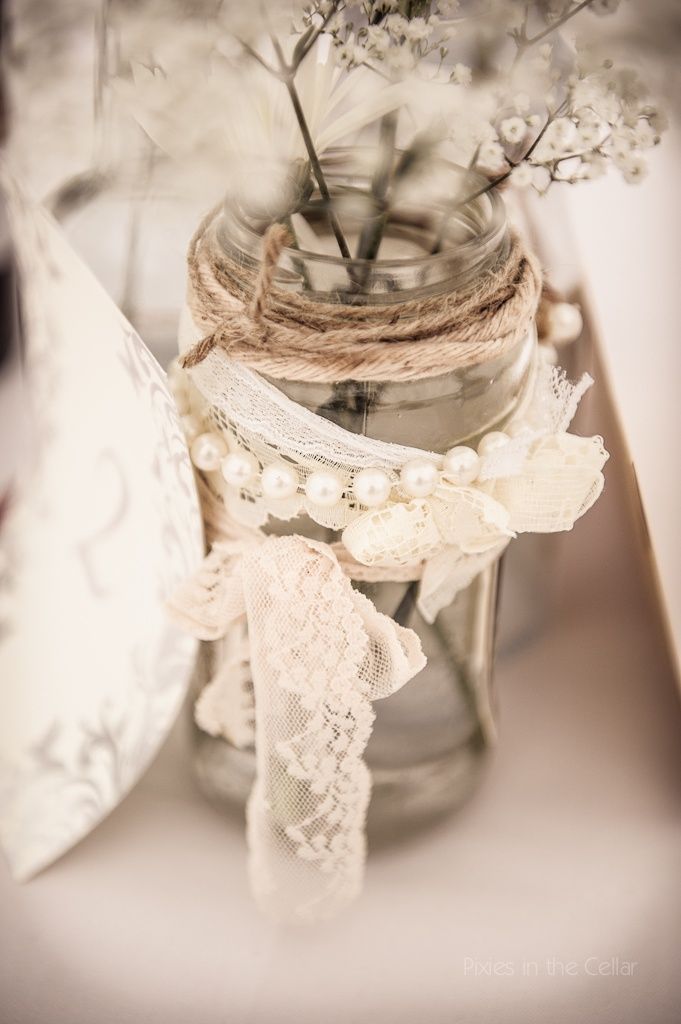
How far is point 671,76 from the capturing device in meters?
0.32

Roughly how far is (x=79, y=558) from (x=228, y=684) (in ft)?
0.39

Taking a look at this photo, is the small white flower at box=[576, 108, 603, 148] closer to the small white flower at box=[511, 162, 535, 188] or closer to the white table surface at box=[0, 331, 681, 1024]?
the small white flower at box=[511, 162, 535, 188]

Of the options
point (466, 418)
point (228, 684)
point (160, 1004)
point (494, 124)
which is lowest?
point (160, 1004)

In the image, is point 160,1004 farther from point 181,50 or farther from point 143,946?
point 181,50

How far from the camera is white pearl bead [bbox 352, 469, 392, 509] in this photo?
1.27 ft

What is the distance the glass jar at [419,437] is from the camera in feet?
1.24

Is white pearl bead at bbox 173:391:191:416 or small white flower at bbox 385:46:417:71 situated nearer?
small white flower at bbox 385:46:417:71

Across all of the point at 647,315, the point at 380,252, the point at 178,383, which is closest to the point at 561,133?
the point at 380,252

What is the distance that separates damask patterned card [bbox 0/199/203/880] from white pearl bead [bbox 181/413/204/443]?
0.03 metres

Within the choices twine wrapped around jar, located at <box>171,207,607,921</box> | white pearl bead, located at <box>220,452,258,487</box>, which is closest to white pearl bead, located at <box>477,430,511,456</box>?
twine wrapped around jar, located at <box>171,207,607,921</box>

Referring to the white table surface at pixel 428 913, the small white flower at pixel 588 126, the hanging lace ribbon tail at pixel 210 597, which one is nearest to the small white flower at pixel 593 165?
the small white flower at pixel 588 126

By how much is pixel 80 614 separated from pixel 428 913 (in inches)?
10.4

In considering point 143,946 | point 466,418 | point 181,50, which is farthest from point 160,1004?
point 181,50

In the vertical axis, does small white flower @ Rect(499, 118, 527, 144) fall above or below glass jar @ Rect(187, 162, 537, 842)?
above
